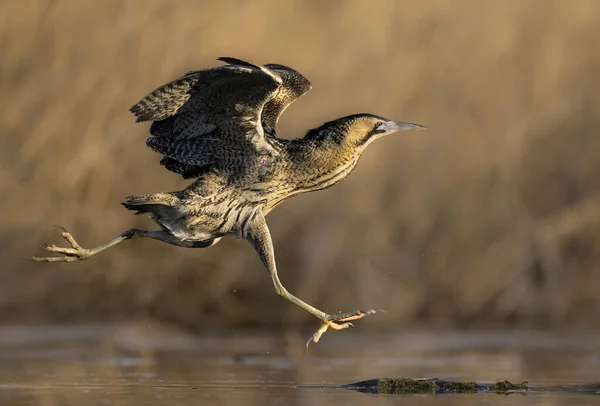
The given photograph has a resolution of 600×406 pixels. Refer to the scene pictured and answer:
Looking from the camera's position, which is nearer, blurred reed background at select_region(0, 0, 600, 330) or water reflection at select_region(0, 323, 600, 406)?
water reflection at select_region(0, 323, 600, 406)

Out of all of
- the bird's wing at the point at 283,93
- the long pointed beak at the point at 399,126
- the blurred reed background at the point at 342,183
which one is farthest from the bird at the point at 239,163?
the blurred reed background at the point at 342,183

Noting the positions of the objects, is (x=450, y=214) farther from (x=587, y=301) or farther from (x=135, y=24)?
(x=135, y=24)

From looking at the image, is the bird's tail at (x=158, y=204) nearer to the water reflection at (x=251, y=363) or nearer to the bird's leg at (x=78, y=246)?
the bird's leg at (x=78, y=246)

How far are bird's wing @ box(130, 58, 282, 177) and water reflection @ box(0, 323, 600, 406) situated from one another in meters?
1.46

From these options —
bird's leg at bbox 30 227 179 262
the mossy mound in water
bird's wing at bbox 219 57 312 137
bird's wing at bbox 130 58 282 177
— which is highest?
bird's wing at bbox 219 57 312 137

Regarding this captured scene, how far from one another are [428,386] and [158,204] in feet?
6.89

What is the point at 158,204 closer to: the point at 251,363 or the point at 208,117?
the point at 208,117

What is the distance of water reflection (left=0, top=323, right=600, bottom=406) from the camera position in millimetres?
9695

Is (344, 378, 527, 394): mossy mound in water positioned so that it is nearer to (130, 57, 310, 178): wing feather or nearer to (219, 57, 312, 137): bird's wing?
(130, 57, 310, 178): wing feather

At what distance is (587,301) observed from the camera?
44.1 ft

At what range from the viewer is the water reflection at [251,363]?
970cm

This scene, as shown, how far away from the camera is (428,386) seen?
32.5 ft

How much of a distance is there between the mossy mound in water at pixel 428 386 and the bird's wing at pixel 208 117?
1639mm

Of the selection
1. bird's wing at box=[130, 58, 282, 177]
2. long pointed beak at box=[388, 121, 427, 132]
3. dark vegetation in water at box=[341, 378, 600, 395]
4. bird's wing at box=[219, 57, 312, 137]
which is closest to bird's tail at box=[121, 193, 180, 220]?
bird's wing at box=[130, 58, 282, 177]
